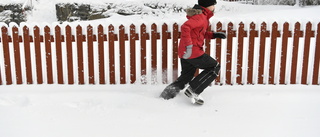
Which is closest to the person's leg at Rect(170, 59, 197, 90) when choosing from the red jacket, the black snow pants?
the black snow pants

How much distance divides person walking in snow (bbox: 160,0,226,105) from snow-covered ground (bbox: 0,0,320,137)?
29 centimetres

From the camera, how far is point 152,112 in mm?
4223

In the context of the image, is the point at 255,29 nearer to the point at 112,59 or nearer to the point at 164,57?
the point at 164,57

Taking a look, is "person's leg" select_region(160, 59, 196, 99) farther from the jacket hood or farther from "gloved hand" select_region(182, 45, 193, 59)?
the jacket hood

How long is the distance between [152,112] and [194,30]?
45.4 inches

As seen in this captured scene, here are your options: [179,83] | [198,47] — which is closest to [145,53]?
[179,83]

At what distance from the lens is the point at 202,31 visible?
429 cm

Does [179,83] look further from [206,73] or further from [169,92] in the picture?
[206,73]

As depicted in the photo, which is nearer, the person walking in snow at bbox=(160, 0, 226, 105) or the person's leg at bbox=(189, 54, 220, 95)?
the person walking in snow at bbox=(160, 0, 226, 105)

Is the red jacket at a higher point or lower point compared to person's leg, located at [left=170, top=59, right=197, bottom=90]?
higher

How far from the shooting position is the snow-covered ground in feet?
12.2

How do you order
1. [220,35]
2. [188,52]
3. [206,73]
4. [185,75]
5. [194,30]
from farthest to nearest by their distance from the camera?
[185,75] → [220,35] → [206,73] → [194,30] → [188,52]

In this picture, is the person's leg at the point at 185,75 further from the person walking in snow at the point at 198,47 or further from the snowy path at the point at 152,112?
the snowy path at the point at 152,112

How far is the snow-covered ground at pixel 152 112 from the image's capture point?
372cm
